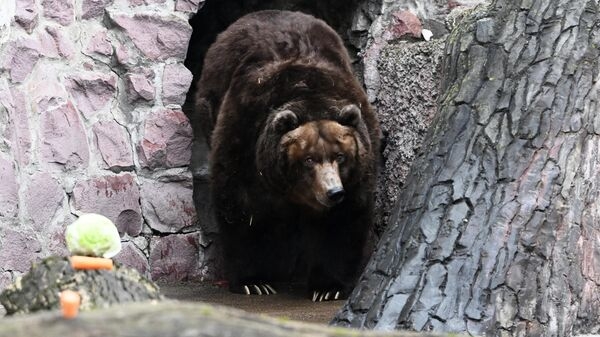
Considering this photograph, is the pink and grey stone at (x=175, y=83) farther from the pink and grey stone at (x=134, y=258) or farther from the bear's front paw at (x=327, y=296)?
the bear's front paw at (x=327, y=296)

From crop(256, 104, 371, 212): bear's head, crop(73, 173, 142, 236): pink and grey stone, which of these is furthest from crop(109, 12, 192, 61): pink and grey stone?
crop(256, 104, 371, 212): bear's head

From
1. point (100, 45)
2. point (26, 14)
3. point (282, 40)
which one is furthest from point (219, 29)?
point (26, 14)

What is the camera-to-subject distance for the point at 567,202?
425cm

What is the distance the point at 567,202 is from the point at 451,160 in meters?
0.50

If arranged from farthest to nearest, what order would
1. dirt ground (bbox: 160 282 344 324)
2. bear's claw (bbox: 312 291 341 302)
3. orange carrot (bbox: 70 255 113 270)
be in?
bear's claw (bbox: 312 291 341 302) → dirt ground (bbox: 160 282 344 324) → orange carrot (bbox: 70 255 113 270)

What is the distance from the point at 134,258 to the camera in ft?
21.1

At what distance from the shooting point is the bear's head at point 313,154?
574 cm

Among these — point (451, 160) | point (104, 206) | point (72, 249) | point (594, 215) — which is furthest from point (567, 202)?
point (104, 206)

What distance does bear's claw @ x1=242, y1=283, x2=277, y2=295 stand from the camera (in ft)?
20.3

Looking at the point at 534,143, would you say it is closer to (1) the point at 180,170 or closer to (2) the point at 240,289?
(2) the point at 240,289

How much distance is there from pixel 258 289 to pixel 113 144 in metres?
1.20

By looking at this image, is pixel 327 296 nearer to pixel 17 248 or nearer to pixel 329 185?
pixel 329 185

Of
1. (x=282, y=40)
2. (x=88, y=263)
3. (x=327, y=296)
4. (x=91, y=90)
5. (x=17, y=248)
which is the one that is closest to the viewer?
(x=88, y=263)

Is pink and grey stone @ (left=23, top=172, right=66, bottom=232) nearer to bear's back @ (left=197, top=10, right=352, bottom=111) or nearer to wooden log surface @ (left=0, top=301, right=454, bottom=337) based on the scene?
bear's back @ (left=197, top=10, right=352, bottom=111)
